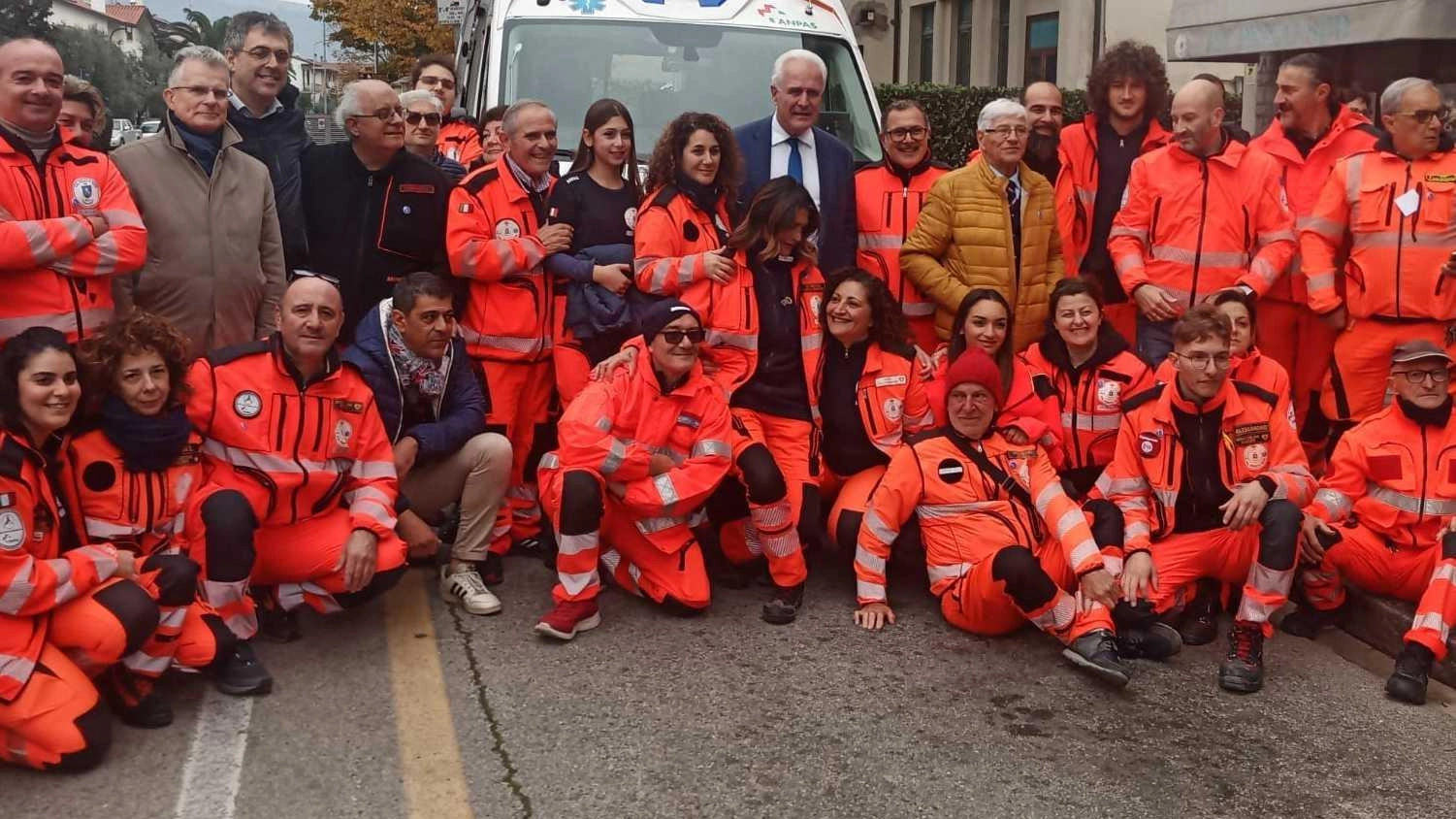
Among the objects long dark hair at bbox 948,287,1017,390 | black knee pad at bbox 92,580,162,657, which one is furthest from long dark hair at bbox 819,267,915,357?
black knee pad at bbox 92,580,162,657

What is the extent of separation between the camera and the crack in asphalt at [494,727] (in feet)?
12.4

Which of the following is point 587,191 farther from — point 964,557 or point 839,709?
point 839,709

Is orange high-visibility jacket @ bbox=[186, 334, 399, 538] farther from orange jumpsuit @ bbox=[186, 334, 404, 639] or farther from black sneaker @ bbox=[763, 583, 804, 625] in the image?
black sneaker @ bbox=[763, 583, 804, 625]


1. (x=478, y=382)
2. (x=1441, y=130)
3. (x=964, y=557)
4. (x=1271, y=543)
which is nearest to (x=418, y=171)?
(x=478, y=382)

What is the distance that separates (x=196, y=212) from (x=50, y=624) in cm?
197

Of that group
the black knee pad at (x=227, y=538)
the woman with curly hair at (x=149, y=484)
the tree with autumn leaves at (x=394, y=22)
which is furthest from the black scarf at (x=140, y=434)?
the tree with autumn leaves at (x=394, y=22)

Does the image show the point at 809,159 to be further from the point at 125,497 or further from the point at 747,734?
the point at 125,497

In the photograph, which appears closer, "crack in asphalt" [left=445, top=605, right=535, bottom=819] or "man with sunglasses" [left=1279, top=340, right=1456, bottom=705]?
"crack in asphalt" [left=445, top=605, right=535, bottom=819]

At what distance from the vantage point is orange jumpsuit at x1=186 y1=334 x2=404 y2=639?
4.86m

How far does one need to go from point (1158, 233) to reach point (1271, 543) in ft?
5.84

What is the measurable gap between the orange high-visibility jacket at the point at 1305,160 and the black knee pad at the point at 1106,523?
177cm

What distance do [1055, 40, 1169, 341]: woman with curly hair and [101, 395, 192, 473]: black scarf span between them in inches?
158

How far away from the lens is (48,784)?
151 inches

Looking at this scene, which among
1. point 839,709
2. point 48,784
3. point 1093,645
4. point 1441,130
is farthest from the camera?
point 1441,130
